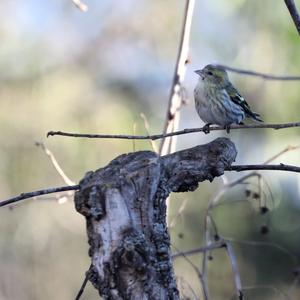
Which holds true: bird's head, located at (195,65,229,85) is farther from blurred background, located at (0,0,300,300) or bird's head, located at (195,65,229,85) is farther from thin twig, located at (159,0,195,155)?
blurred background, located at (0,0,300,300)

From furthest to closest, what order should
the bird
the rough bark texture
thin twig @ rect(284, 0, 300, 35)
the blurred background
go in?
the blurred background, the bird, thin twig @ rect(284, 0, 300, 35), the rough bark texture

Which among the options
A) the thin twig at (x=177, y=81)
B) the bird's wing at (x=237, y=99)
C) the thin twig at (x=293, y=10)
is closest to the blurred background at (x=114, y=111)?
the bird's wing at (x=237, y=99)

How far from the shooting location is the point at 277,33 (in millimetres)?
8047

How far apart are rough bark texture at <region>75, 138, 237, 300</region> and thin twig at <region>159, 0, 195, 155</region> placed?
3.76 feet

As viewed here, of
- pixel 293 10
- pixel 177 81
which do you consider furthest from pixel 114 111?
pixel 293 10

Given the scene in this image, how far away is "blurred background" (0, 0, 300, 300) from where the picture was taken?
316 inches

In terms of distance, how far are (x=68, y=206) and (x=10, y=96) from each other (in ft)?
4.73

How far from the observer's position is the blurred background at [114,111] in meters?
8.02

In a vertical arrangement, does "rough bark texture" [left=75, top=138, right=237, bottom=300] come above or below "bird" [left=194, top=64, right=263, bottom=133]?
below

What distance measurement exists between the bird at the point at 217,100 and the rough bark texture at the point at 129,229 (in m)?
2.13

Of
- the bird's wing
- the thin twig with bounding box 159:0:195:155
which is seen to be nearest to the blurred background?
the bird's wing

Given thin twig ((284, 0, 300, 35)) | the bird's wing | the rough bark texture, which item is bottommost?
the rough bark texture

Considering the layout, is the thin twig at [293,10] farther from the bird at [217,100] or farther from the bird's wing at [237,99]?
the bird's wing at [237,99]

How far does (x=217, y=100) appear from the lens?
4.13 metres
